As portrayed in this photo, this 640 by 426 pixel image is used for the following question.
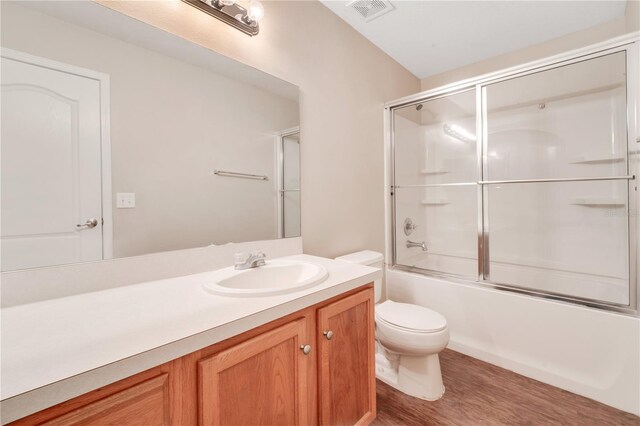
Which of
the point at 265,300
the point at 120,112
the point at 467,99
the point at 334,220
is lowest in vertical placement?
the point at 265,300

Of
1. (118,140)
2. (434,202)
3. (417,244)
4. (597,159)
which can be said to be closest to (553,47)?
(597,159)

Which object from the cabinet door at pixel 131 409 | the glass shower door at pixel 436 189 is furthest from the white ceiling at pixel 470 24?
the cabinet door at pixel 131 409

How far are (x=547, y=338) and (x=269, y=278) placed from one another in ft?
5.91

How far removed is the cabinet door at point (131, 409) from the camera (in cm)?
51

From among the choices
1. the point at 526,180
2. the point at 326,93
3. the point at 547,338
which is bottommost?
the point at 547,338

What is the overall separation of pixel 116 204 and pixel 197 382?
74cm

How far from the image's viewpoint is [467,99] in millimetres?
2236


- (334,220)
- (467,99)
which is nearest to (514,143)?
(467,99)

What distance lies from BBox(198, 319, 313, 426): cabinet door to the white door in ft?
2.19

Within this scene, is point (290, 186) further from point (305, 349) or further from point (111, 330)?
point (111, 330)

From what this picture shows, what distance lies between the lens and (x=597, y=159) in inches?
81.3

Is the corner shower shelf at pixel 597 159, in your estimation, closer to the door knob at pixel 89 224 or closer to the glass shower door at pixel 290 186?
the glass shower door at pixel 290 186

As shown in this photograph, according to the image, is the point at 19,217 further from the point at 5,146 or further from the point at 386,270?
the point at 386,270

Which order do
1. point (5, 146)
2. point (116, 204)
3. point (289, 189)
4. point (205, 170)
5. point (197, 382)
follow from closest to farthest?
point (197, 382) → point (5, 146) → point (116, 204) → point (205, 170) → point (289, 189)
